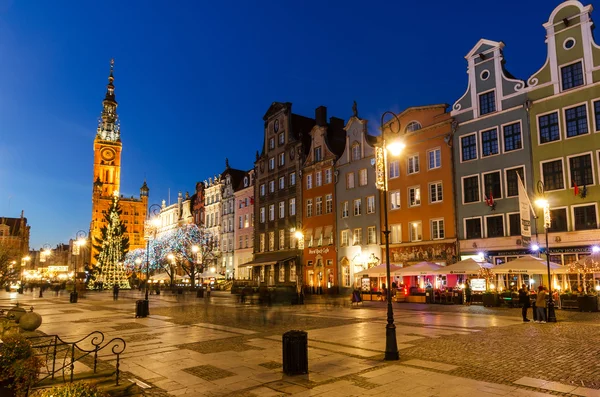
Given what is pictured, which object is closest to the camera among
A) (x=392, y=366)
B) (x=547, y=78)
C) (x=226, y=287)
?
(x=392, y=366)

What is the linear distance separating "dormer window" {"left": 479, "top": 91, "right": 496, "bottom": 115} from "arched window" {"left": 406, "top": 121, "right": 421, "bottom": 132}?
566 centimetres

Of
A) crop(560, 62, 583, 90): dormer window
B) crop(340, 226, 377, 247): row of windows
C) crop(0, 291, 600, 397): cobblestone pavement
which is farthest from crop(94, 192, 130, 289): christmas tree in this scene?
crop(560, 62, 583, 90): dormer window

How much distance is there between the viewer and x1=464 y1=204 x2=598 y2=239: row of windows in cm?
2927

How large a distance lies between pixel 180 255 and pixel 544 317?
48.8 meters

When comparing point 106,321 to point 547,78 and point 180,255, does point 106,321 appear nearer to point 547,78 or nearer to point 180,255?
point 547,78

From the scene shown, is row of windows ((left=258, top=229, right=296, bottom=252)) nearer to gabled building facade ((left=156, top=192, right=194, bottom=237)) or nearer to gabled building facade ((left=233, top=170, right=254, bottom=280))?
gabled building facade ((left=233, top=170, right=254, bottom=280))

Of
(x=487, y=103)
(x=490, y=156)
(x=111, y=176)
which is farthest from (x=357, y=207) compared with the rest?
(x=111, y=176)

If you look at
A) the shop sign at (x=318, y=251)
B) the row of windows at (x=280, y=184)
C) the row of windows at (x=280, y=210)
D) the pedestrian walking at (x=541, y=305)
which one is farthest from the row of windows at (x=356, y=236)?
the pedestrian walking at (x=541, y=305)

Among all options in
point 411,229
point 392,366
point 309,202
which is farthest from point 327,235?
point 392,366

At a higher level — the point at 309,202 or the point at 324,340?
the point at 309,202

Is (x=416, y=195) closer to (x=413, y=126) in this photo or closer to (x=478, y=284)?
(x=413, y=126)

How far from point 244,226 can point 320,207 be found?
18843mm

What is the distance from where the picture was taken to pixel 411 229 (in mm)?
40188

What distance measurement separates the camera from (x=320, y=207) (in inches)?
1996
